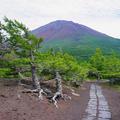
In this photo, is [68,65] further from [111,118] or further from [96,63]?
[96,63]

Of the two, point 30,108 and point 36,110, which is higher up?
point 30,108

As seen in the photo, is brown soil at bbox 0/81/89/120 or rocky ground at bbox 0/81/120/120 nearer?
brown soil at bbox 0/81/89/120

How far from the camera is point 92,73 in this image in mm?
79000

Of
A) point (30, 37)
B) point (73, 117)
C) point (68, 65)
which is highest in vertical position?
point (30, 37)

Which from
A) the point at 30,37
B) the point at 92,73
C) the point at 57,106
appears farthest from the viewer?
the point at 92,73

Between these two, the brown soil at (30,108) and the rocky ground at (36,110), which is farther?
the rocky ground at (36,110)

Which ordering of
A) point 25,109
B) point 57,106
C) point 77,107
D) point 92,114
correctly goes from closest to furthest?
point 25,109, point 92,114, point 57,106, point 77,107

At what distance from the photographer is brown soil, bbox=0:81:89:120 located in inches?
798

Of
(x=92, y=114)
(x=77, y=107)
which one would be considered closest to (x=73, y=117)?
(x=92, y=114)

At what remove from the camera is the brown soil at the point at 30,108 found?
2028 cm

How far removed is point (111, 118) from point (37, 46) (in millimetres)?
10723

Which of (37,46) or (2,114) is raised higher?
(37,46)

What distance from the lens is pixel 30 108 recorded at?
893 inches

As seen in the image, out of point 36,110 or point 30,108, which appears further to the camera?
point 30,108
